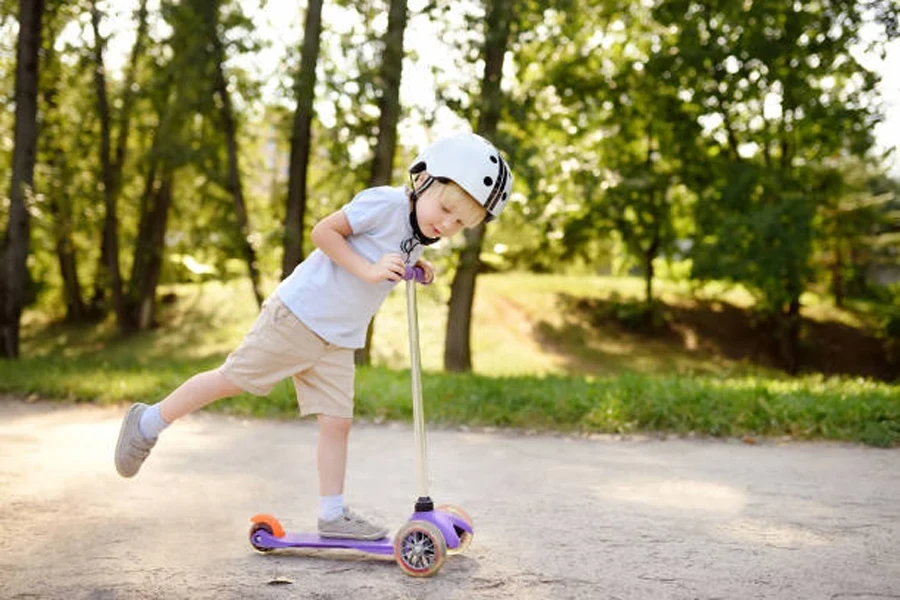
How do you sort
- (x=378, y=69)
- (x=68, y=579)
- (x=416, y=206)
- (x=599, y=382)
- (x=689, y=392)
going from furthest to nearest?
(x=378, y=69), (x=599, y=382), (x=689, y=392), (x=416, y=206), (x=68, y=579)

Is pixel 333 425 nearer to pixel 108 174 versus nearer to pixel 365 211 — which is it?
pixel 365 211

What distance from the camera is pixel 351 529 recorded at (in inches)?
142

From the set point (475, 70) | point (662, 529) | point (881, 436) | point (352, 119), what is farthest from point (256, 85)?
point (662, 529)

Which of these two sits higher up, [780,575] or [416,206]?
[416,206]

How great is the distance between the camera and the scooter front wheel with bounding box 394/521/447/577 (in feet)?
10.8

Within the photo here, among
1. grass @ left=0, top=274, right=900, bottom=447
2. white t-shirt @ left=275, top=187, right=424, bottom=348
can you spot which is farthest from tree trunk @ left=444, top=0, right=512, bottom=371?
white t-shirt @ left=275, top=187, right=424, bottom=348

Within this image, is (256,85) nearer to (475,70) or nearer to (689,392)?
(475,70)

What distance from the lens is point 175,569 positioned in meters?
3.29

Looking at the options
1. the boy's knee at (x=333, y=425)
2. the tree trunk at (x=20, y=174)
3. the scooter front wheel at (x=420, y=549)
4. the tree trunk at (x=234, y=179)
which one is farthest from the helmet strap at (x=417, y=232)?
the tree trunk at (x=234, y=179)

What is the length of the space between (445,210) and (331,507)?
132 centimetres

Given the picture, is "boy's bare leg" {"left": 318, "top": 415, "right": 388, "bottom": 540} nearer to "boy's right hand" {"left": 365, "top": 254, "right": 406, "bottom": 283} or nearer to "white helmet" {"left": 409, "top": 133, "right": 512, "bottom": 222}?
"boy's right hand" {"left": 365, "top": 254, "right": 406, "bottom": 283}

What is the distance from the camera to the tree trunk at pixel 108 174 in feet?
49.1

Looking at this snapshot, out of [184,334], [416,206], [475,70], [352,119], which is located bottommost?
[184,334]

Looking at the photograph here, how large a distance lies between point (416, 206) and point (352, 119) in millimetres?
9046
